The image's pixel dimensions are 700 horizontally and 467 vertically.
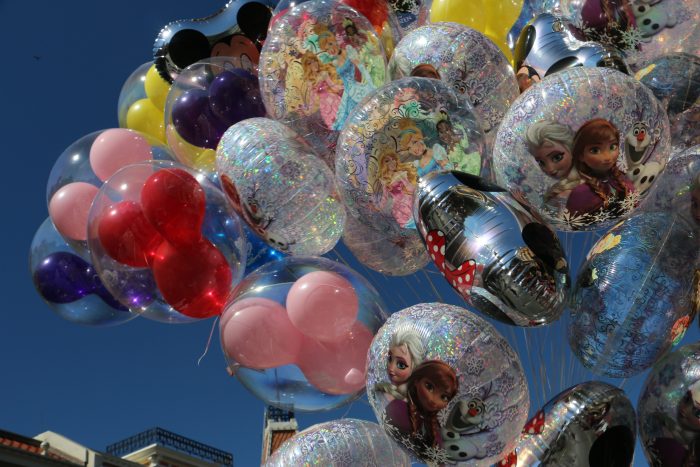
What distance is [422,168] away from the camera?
11.2 feet

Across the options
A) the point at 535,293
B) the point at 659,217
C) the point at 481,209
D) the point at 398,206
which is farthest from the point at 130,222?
the point at 659,217

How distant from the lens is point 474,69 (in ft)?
12.1

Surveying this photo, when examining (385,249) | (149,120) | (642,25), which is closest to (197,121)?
(149,120)

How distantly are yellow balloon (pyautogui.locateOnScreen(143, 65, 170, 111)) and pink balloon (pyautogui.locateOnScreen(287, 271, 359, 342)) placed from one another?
1725mm

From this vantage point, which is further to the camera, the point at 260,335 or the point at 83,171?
the point at 83,171

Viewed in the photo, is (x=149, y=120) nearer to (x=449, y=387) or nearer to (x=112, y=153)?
(x=112, y=153)

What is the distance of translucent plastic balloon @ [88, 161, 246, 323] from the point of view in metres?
3.54

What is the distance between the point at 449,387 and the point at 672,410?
93cm

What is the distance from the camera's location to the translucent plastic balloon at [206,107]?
4.09m

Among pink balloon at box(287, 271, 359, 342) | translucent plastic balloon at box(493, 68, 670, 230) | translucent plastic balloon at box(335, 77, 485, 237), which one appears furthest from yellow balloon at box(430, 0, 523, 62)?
pink balloon at box(287, 271, 359, 342)

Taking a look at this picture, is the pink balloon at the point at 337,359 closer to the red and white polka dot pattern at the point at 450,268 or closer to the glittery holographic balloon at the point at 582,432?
the red and white polka dot pattern at the point at 450,268

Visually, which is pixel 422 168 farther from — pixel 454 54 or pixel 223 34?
pixel 223 34

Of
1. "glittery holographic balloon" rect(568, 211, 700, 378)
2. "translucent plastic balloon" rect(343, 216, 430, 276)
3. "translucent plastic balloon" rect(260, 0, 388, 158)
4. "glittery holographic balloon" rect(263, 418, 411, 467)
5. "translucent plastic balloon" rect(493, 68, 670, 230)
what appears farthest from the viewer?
"translucent plastic balloon" rect(260, 0, 388, 158)

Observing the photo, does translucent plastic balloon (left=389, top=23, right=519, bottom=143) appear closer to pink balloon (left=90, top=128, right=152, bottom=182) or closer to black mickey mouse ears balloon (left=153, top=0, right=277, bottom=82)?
black mickey mouse ears balloon (left=153, top=0, right=277, bottom=82)
